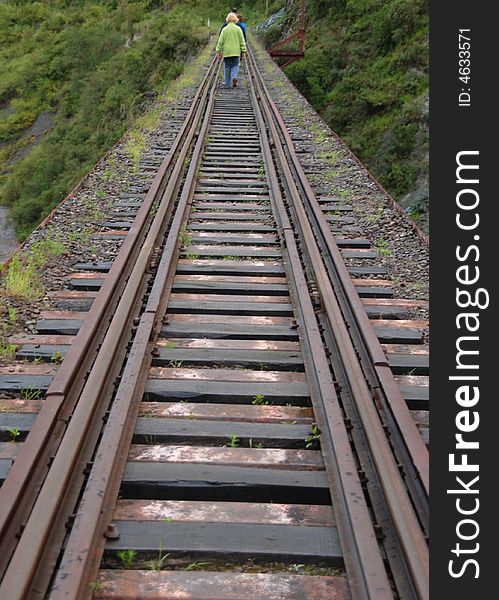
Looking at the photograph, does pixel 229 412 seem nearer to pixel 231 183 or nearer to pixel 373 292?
pixel 373 292

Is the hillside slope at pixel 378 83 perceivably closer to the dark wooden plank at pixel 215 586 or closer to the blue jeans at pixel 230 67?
the blue jeans at pixel 230 67

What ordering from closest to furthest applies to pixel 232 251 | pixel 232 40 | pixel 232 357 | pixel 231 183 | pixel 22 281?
pixel 232 357
pixel 22 281
pixel 232 251
pixel 231 183
pixel 232 40

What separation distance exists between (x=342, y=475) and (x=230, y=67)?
45.0ft

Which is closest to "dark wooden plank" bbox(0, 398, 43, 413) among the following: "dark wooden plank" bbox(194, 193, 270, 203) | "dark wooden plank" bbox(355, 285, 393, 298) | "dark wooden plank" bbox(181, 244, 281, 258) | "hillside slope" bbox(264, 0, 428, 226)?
"dark wooden plank" bbox(181, 244, 281, 258)

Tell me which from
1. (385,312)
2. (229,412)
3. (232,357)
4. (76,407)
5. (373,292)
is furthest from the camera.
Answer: (373,292)

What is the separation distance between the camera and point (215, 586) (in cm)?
243

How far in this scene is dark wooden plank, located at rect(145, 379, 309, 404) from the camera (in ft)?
11.9

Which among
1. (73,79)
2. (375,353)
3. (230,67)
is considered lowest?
(375,353)

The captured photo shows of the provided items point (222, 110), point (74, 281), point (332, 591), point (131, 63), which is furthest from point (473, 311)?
point (131, 63)

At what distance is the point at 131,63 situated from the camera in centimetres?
2633

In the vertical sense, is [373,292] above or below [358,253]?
below

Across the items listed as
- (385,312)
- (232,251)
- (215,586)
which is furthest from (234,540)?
(232,251)

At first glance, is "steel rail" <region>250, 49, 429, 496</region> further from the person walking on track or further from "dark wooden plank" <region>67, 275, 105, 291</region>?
the person walking on track

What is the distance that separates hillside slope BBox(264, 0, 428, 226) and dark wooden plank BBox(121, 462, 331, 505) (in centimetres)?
725
